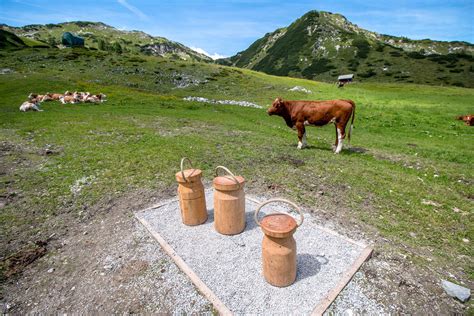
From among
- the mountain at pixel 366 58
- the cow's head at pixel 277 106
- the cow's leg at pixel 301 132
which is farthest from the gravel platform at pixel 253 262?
the mountain at pixel 366 58

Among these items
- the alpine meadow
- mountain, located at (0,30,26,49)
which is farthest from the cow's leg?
mountain, located at (0,30,26,49)

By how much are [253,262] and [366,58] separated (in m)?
143

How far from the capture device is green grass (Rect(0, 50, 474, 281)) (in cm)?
723

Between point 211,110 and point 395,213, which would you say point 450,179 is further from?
point 211,110

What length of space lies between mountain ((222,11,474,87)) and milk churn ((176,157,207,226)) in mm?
107989

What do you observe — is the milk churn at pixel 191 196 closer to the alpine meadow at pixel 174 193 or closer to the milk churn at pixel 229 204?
the milk churn at pixel 229 204

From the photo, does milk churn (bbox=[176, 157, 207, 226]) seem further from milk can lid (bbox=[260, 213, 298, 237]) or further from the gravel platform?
milk can lid (bbox=[260, 213, 298, 237])

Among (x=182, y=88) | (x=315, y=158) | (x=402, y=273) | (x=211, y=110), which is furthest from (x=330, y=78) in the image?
(x=402, y=273)

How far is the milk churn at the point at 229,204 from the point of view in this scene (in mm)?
5812

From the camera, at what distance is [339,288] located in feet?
15.1

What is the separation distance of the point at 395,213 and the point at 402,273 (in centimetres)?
293

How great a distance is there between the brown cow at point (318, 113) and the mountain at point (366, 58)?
323 ft

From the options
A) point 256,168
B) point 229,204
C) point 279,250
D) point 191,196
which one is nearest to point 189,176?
point 191,196

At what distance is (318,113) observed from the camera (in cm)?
1334
